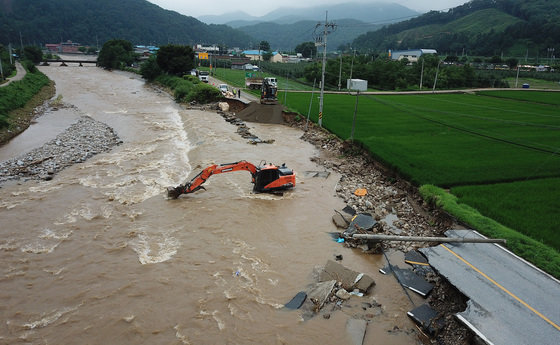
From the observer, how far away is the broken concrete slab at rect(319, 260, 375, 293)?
11.4m

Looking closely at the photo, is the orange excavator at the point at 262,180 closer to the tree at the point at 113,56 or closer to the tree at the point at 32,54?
the tree at the point at 113,56

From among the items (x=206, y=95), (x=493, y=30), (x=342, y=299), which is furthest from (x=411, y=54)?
(x=342, y=299)

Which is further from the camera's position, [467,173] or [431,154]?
[431,154]

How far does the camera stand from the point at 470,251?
450 inches

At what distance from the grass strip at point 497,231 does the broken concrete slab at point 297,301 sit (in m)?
7.12

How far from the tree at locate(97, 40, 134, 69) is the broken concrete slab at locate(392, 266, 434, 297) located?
104352mm

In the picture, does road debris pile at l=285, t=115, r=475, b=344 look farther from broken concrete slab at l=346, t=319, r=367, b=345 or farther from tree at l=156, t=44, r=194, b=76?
tree at l=156, t=44, r=194, b=76

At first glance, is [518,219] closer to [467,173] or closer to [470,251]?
[470,251]

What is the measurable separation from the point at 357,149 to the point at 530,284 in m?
16.2

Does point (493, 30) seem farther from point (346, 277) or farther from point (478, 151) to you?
point (346, 277)

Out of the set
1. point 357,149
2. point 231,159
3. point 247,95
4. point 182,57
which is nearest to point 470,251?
point 357,149

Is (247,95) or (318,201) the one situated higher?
(247,95)

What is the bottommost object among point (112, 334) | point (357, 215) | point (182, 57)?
point (112, 334)

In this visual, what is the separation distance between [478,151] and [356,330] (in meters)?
18.9
